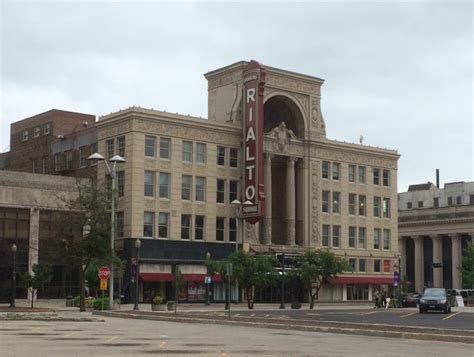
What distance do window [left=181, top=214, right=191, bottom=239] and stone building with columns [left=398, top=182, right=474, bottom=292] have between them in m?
54.9

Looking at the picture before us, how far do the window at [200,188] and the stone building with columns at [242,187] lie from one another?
0.11m

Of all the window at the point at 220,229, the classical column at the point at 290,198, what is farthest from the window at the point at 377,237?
the window at the point at 220,229

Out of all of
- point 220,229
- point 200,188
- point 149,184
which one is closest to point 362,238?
point 220,229

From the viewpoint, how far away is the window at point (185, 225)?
74.2 meters

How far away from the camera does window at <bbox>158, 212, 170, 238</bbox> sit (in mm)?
72338

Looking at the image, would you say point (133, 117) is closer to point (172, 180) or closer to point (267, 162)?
point (172, 180)

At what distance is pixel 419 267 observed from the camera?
423ft

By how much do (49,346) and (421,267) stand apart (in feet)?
374

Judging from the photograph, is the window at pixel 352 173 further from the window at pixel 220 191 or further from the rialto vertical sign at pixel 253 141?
the window at pixel 220 191

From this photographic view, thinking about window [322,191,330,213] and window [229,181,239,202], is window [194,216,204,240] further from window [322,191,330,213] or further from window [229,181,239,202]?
window [322,191,330,213]

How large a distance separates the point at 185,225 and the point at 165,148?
24.5 ft

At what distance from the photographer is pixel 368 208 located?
90.2m

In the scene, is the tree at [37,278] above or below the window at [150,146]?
below

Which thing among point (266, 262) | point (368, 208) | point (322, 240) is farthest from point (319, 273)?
point (368, 208)
